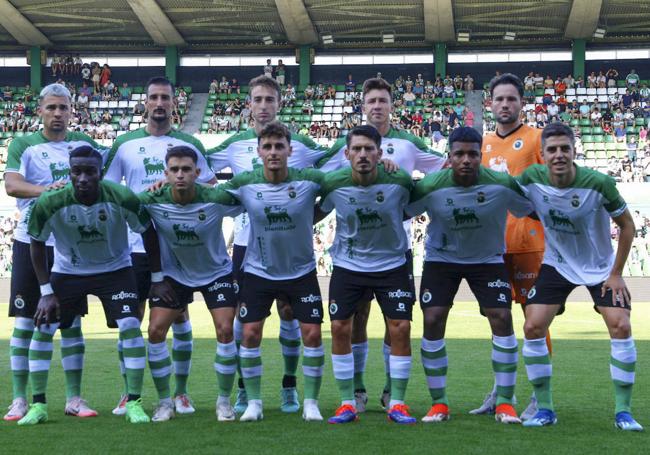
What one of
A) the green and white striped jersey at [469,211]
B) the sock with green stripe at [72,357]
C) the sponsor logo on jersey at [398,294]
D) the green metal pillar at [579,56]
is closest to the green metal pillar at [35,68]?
the green metal pillar at [579,56]

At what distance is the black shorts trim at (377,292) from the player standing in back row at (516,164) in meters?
1.05

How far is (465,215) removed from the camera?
22.2 feet

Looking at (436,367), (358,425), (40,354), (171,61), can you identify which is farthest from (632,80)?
(40,354)

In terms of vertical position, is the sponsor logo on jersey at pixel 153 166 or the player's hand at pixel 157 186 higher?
the sponsor logo on jersey at pixel 153 166

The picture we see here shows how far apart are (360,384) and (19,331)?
2632 mm

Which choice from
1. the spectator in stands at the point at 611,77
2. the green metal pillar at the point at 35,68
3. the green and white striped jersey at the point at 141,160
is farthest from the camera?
the green metal pillar at the point at 35,68

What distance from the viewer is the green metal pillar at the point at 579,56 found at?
39250 millimetres

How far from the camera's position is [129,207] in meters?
6.83

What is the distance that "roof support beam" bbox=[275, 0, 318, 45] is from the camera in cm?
3606

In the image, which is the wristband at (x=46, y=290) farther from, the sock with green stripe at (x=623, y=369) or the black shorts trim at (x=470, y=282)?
the sock with green stripe at (x=623, y=369)

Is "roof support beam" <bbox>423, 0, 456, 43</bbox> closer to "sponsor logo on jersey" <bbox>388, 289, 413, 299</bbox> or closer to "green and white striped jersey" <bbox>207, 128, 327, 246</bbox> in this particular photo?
"green and white striped jersey" <bbox>207, 128, 327, 246</bbox>

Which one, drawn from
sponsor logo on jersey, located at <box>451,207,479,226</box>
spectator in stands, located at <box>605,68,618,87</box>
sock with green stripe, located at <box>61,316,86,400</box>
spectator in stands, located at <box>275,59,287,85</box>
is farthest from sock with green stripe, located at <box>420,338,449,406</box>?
spectator in stands, located at <box>275,59,287,85</box>

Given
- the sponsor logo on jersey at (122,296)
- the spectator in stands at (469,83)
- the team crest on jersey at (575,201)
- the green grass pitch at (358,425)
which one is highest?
the spectator in stands at (469,83)

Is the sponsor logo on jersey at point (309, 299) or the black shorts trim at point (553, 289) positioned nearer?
the black shorts trim at point (553, 289)
